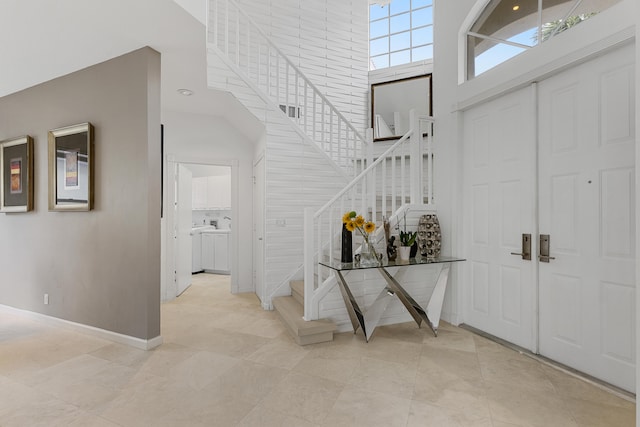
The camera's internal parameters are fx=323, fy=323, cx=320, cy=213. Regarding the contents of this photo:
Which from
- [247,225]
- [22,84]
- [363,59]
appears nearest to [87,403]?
[247,225]

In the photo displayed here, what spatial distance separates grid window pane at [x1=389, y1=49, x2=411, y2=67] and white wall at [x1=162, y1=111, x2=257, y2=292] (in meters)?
2.98

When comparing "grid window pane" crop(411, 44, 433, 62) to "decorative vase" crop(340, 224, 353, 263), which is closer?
"decorative vase" crop(340, 224, 353, 263)

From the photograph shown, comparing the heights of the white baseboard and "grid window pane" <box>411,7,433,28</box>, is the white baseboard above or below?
below

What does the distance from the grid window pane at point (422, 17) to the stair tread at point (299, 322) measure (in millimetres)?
5158

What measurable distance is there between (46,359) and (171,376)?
1195 millimetres

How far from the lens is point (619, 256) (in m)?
2.17

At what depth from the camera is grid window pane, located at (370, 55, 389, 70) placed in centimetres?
593

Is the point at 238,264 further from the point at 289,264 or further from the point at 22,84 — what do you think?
the point at 22,84

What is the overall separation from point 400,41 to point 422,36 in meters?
0.39

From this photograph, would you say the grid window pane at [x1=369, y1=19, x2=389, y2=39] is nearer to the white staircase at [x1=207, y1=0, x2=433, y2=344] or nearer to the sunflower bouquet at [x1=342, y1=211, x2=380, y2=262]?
the white staircase at [x1=207, y1=0, x2=433, y2=344]

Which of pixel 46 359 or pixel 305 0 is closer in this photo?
pixel 46 359

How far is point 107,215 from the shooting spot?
10.2ft

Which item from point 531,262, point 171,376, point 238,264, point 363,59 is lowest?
point 171,376

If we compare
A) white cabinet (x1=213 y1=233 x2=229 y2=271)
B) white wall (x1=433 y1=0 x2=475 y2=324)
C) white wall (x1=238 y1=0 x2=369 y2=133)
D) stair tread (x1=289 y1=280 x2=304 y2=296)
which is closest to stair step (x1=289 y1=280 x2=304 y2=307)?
stair tread (x1=289 y1=280 x2=304 y2=296)
